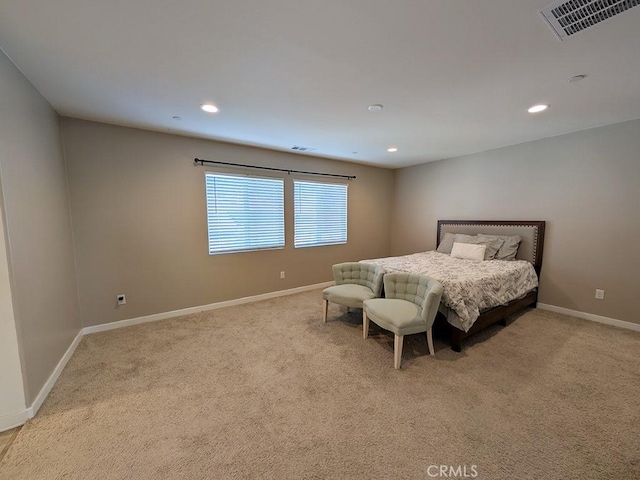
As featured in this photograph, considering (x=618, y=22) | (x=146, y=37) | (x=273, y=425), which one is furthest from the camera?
(x=273, y=425)

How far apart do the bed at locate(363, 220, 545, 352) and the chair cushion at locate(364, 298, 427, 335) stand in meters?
0.40

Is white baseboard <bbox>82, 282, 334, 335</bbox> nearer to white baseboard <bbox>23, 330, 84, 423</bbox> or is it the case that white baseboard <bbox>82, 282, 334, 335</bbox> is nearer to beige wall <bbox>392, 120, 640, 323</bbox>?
white baseboard <bbox>23, 330, 84, 423</bbox>

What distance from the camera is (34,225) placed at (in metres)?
1.99

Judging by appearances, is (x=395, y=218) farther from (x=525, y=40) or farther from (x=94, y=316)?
(x=94, y=316)

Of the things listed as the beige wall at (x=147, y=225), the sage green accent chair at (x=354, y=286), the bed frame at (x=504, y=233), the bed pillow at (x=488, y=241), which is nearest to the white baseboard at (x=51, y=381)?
the beige wall at (x=147, y=225)

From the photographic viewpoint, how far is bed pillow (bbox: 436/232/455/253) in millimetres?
4359

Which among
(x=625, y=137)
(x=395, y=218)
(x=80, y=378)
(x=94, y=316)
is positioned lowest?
(x=80, y=378)

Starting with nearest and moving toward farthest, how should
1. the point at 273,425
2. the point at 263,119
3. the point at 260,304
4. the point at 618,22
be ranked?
the point at 618,22 < the point at 273,425 < the point at 263,119 < the point at 260,304

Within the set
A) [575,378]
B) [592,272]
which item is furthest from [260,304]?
[592,272]

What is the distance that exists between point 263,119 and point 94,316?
3017 millimetres

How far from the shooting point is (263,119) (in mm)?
2809

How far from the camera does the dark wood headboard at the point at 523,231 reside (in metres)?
3.63

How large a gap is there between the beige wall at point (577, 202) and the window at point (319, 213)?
7.06ft

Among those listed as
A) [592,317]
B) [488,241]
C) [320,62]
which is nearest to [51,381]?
[320,62]
